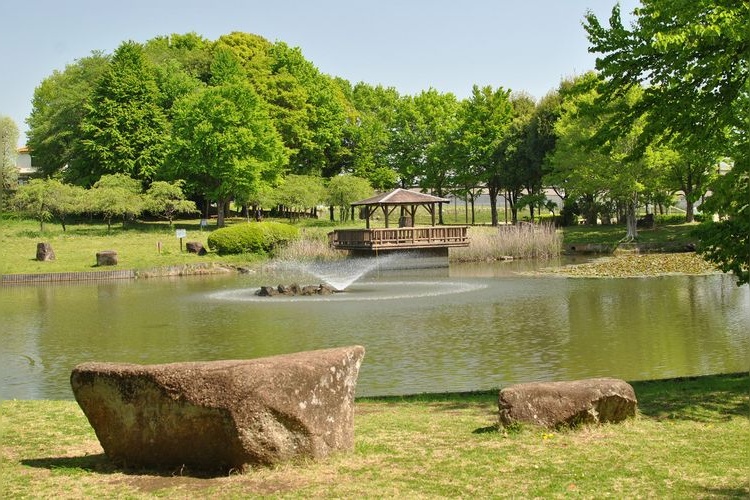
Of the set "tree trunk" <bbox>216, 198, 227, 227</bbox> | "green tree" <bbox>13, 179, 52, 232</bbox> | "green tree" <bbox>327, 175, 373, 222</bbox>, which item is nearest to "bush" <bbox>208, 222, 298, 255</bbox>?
"tree trunk" <bbox>216, 198, 227, 227</bbox>

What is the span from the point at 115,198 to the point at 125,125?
11.3 metres

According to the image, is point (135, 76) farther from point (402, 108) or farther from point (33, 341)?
point (33, 341)

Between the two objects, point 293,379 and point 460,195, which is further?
point 460,195

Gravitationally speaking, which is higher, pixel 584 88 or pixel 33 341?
pixel 584 88

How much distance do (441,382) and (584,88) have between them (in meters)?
6.23

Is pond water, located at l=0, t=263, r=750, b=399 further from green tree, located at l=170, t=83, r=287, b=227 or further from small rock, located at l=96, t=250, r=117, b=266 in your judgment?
green tree, located at l=170, t=83, r=287, b=227

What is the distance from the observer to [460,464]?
23.0 ft

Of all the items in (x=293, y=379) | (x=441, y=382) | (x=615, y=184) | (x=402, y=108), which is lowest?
(x=441, y=382)

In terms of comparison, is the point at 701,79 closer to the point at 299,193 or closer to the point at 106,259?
the point at 106,259

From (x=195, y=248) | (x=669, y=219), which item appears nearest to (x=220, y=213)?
(x=195, y=248)

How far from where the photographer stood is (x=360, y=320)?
2277 cm

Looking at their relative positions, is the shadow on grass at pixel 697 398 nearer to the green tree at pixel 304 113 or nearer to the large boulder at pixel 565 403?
the large boulder at pixel 565 403

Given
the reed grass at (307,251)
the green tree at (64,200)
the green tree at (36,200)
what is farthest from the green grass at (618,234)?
the green tree at (36,200)

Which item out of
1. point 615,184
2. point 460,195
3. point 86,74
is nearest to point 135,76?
point 86,74
